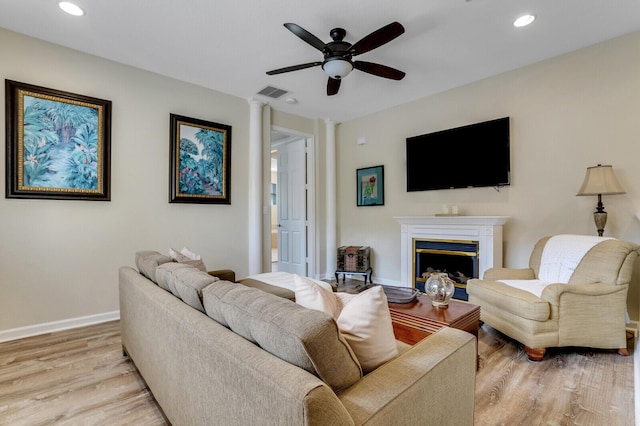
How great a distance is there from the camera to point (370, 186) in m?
4.92

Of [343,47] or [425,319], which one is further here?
[343,47]

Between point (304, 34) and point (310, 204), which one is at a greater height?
point (304, 34)

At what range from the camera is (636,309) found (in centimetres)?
278

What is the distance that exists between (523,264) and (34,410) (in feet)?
13.9

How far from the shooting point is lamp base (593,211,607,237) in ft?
8.96

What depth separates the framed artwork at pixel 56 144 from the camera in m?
2.72

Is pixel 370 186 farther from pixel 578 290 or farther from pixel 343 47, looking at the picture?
pixel 578 290

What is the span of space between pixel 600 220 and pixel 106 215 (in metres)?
4.66

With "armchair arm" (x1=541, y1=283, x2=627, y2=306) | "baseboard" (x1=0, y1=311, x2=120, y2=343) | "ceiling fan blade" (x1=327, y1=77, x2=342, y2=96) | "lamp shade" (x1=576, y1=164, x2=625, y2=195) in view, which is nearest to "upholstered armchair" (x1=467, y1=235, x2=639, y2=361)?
"armchair arm" (x1=541, y1=283, x2=627, y2=306)

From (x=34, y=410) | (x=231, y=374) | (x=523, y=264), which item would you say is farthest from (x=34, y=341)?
(x=523, y=264)

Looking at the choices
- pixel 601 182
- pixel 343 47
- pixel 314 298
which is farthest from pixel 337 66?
pixel 601 182

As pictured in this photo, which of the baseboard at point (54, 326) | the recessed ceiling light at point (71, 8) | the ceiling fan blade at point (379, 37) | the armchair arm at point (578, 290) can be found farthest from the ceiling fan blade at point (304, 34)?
the baseboard at point (54, 326)

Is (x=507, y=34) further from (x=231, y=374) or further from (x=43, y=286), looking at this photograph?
(x=43, y=286)

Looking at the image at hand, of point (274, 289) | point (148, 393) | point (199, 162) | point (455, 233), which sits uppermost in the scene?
point (199, 162)
